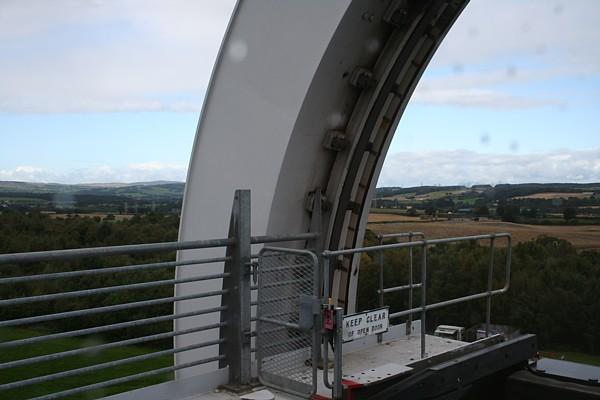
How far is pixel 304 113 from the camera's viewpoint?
4520 mm

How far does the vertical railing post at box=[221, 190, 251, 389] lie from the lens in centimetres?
400

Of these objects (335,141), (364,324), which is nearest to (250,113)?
(335,141)

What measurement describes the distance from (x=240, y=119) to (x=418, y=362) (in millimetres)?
2369

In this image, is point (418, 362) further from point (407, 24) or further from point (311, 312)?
point (407, 24)

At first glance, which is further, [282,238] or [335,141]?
[335,141]

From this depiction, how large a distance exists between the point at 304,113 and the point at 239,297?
4.94 feet

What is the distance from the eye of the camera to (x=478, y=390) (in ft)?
15.6

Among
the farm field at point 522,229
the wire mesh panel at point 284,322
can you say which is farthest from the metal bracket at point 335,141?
the farm field at point 522,229

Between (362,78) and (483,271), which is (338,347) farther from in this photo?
(483,271)

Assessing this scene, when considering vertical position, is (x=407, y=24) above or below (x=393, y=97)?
above

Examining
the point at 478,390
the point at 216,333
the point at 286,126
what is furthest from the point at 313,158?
the point at 478,390

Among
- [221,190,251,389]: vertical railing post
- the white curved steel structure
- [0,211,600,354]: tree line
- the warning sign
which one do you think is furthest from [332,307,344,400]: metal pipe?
[0,211,600,354]: tree line

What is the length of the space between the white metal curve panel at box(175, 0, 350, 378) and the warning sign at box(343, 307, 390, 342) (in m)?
1.24

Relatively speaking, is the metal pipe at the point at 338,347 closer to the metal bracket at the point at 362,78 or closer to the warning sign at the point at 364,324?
the warning sign at the point at 364,324
